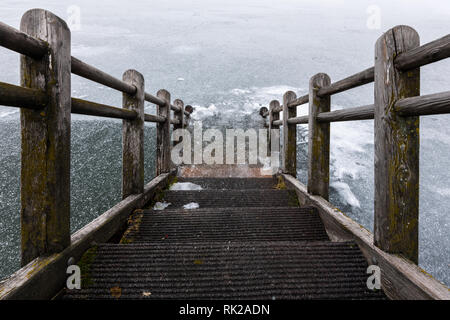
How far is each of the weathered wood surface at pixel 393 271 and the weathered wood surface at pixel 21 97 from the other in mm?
1867

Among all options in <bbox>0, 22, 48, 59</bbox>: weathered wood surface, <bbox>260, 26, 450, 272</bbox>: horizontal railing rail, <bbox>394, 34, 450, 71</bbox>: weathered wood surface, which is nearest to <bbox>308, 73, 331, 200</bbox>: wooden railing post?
<bbox>260, 26, 450, 272</bbox>: horizontal railing rail

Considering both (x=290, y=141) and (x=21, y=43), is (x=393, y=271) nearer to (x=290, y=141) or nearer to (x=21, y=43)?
(x=21, y=43)

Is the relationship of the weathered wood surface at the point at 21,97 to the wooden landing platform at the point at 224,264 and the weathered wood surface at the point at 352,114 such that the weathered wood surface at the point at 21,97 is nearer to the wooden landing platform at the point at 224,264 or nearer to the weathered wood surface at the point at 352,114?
the wooden landing platform at the point at 224,264

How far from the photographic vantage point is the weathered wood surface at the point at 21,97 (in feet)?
3.00

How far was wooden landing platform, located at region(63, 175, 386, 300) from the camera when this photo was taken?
3.84 ft

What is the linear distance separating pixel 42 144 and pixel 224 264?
3.76 ft

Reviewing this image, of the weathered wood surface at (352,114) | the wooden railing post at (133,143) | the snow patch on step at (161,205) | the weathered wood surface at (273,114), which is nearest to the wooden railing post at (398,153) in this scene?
the weathered wood surface at (352,114)

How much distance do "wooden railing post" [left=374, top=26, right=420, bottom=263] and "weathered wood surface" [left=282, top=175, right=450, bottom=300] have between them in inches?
3.0

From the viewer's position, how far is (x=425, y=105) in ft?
3.39

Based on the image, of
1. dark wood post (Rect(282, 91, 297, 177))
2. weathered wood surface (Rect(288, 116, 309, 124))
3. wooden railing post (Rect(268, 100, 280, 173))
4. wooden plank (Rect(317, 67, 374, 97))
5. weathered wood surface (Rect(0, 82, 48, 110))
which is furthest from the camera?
wooden railing post (Rect(268, 100, 280, 173))

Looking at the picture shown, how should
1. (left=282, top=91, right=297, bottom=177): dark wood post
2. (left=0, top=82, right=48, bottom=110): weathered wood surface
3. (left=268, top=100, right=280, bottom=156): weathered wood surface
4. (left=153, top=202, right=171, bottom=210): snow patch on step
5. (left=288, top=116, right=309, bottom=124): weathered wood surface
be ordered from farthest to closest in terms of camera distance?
(left=268, top=100, right=280, bottom=156): weathered wood surface → (left=282, top=91, right=297, bottom=177): dark wood post → (left=288, top=116, right=309, bottom=124): weathered wood surface → (left=153, top=202, right=171, bottom=210): snow patch on step → (left=0, top=82, right=48, bottom=110): weathered wood surface

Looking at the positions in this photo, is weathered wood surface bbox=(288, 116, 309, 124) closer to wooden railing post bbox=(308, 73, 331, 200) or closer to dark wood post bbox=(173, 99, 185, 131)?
wooden railing post bbox=(308, 73, 331, 200)

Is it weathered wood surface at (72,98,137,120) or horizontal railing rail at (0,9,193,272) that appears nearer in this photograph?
horizontal railing rail at (0,9,193,272)
